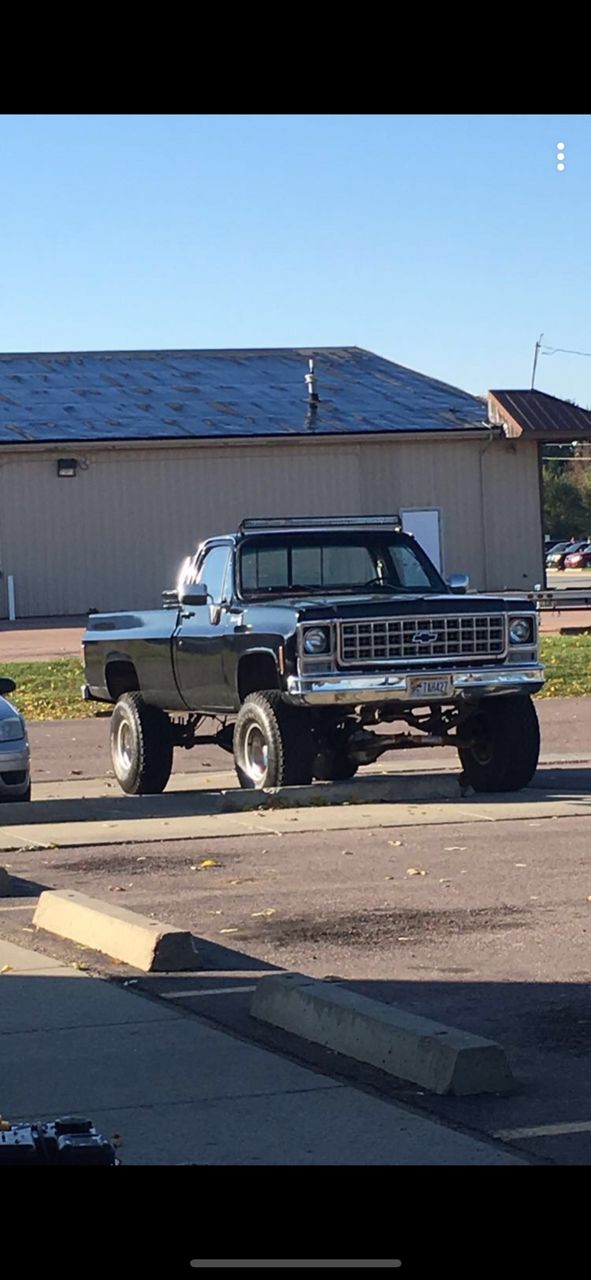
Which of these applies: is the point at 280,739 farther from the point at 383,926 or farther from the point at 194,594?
the point at 383,926

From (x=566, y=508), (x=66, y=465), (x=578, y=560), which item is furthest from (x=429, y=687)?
(x=566, y=508)

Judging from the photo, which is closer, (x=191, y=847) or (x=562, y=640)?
(x=191, y=847)

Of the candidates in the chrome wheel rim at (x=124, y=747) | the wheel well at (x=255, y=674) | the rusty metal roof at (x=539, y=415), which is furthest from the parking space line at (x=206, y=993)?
the rusty metal roof at (x=539, y=415)

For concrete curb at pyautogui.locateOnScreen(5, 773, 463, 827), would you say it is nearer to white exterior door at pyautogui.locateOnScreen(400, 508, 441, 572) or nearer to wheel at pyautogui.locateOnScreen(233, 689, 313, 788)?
wheel at pyautogui.locateOnScreen(233, 689, 313, 788)

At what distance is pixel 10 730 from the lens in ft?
46.4

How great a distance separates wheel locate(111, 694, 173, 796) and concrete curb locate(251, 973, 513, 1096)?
820 cm

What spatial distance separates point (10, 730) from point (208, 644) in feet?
6.66

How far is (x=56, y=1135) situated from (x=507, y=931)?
468 cm

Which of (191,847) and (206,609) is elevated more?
(206,609)

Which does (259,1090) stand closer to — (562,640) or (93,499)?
(562,640)

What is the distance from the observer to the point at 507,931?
9.38m

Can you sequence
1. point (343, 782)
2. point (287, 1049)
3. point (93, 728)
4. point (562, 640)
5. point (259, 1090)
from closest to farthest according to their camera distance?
point (259, 1090) < point (287, 1049) < point (343, 782) < point (93, 728) < point (562, 640)

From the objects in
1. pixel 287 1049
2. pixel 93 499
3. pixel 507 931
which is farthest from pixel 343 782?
pixel 93 499
